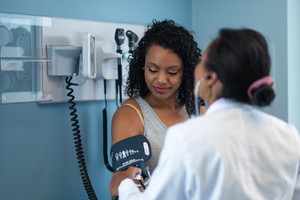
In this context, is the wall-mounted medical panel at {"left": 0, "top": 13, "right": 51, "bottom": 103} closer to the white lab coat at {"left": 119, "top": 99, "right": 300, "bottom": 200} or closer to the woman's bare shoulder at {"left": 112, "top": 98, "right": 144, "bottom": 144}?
the woman's bare shoulder at {"left": 112, "top": 98, "right": 144, "bottom": 144}

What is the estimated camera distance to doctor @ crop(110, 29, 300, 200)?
82 centimetres

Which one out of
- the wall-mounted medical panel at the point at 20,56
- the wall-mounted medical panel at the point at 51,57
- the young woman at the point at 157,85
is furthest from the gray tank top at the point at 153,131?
the wall-mounted medical panel at the point at 20,56

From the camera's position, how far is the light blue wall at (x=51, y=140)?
1.42m

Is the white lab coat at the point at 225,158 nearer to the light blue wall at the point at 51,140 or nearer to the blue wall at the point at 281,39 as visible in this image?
the light blue wall at the point at 51,140

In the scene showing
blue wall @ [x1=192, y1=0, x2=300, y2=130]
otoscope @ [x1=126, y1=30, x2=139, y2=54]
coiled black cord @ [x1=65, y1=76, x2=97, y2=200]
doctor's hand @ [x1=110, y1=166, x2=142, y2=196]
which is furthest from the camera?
blue wall @ [x1=192, y1=0, x2=300, y2=130]

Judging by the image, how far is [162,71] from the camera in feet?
4.58

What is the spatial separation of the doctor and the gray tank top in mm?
483

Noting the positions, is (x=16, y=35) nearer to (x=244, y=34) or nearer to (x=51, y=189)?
(x=51, y=189)

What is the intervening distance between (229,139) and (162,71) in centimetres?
62

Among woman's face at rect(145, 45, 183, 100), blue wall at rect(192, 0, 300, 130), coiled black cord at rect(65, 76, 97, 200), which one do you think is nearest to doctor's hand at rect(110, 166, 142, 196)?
coiled black cord at rect(65, 76, 97, 200)

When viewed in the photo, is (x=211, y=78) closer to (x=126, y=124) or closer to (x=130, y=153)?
(x=130, y=153)

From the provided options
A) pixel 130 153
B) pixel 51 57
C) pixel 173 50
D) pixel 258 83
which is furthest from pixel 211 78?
pixel 51 57

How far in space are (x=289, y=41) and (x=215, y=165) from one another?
4.43ft

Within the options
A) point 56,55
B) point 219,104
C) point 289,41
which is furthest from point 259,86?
point 289,41
